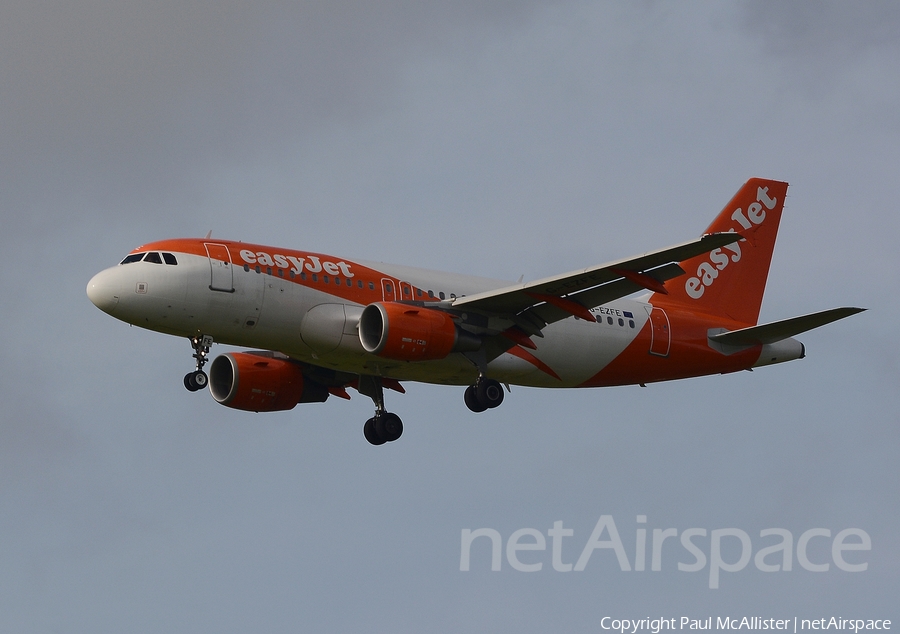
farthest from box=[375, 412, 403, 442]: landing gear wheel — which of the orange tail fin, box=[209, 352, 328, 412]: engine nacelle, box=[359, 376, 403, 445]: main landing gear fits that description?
the orange tail fin

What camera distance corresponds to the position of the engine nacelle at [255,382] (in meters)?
46.2

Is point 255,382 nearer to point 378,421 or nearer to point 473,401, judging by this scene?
point 378,421

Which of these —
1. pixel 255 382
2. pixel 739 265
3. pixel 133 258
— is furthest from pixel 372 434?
pixel 739 265

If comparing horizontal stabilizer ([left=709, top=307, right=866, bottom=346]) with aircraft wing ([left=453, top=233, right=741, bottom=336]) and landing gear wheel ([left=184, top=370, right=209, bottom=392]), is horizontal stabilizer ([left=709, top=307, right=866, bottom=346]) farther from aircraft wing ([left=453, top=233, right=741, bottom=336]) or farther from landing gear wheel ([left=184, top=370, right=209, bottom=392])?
landing gear wheel ([left=184, top=370, right=209, bottom=392])

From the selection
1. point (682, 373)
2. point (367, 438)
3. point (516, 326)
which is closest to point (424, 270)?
point (516, 326)

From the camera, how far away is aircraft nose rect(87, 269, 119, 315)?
40.1m

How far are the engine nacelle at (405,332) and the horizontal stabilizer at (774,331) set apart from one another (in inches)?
430

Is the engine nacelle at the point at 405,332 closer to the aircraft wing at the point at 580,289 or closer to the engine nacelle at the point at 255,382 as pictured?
the aircraft wing at the point at 580,289

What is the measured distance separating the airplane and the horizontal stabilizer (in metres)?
0.07

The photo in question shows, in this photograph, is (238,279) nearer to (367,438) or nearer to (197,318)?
(197,318)

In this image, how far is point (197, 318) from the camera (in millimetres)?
40656

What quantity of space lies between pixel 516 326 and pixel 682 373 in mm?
7379

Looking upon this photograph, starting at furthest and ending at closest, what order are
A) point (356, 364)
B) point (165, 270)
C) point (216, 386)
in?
point (216, 386), point (356, 364), point (165, 270)

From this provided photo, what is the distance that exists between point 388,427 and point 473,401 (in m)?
4.52
